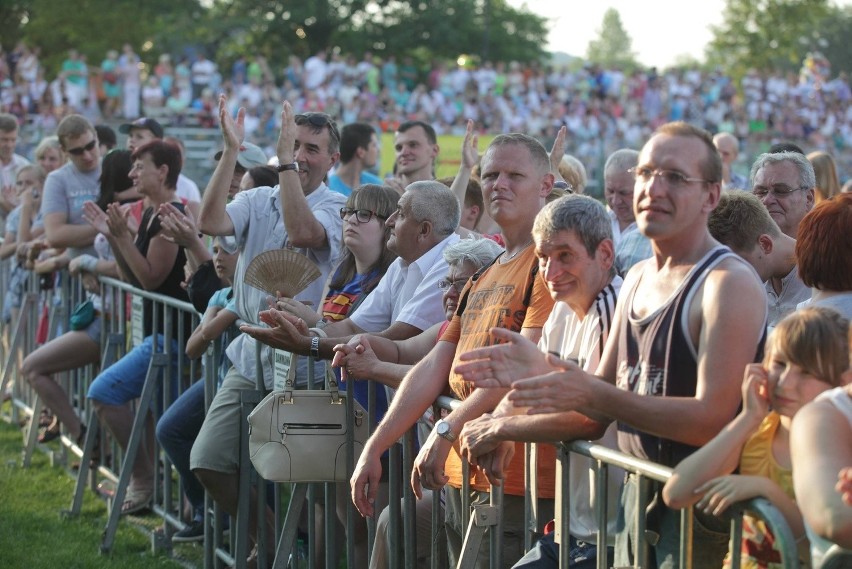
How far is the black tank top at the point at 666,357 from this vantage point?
3.26 meters

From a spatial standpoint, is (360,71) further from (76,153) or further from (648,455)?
(648,455)

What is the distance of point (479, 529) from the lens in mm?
3947

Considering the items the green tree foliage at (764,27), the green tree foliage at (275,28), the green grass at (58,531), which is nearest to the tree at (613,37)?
the green tree foliage at (764,27)

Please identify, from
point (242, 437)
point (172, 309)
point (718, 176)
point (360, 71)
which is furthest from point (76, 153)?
point (360, 71)

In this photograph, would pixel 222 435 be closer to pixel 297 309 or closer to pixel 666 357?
pixel 297 309

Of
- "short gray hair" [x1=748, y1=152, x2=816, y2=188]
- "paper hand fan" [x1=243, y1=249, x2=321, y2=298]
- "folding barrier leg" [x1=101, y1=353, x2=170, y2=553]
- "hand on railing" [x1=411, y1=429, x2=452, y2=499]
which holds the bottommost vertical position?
"folding barrier leg" [x1=101, y1=353, x2=170, y2=553]

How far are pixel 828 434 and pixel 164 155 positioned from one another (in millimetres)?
5822

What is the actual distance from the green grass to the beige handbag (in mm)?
2023

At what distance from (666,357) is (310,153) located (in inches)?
144

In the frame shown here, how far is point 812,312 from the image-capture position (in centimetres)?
297

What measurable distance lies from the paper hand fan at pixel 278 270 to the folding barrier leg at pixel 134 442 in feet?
5.77

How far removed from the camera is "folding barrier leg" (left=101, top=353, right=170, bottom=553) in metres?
7.04

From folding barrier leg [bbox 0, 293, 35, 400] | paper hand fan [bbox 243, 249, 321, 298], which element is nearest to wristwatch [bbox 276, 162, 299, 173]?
paper hand fan [bbox 243, 249, 321, 298]

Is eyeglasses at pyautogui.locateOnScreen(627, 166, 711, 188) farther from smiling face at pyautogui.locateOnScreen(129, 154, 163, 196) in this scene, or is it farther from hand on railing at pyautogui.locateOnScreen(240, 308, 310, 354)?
smiling face at pyautogui.locateOnScreen(129, 154, 163, 196)
